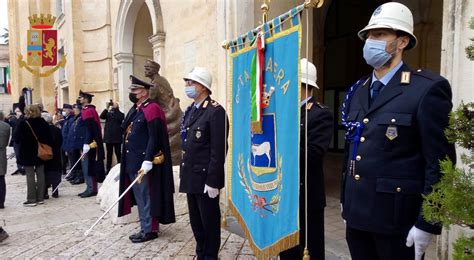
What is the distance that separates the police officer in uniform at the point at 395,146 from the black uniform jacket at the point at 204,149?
56.2 inches

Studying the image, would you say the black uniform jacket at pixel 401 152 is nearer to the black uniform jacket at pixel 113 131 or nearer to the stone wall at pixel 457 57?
the stone wall at pixel 457 57

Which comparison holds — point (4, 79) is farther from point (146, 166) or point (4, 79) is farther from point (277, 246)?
point (277, 246)

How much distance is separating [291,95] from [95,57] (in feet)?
44.6

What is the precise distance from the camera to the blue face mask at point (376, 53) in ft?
6.22

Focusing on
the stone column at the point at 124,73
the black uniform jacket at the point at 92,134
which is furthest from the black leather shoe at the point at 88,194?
the stone column at the point at 124,73

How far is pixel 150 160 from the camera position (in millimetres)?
4059

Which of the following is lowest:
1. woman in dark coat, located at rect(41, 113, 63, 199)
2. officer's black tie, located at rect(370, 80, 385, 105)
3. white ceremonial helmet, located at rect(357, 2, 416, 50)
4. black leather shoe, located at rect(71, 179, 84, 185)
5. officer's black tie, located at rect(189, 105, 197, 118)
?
black leather shoe, located at rect(71, 179, 84, 185)

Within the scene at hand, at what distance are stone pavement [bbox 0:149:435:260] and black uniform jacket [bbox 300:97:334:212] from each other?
4.26 feet

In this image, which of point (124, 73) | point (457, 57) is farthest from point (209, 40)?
point (124, 73)

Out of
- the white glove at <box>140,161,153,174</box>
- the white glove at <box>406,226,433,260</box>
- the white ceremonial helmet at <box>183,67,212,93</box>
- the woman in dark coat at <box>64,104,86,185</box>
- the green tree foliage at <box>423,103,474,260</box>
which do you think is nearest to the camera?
the green tree foliage at <box>423,103,474,260</box>

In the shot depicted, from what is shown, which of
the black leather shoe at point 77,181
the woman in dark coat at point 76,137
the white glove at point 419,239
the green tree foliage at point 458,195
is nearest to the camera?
the green tree foliage at point 458,195

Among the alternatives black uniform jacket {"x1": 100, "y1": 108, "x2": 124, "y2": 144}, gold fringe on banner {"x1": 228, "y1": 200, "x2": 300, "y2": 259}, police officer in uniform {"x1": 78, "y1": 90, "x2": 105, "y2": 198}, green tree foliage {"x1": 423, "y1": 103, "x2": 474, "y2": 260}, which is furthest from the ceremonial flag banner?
black uniform jacket {"x1": 100, "y1": 108, "x2": 124, "y2": 144}

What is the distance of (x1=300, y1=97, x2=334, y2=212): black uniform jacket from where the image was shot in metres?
2.60

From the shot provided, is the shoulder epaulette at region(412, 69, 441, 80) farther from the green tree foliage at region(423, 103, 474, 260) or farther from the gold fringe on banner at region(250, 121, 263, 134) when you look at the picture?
the gold fringe on banner at region(250, 121, 263, 134)
